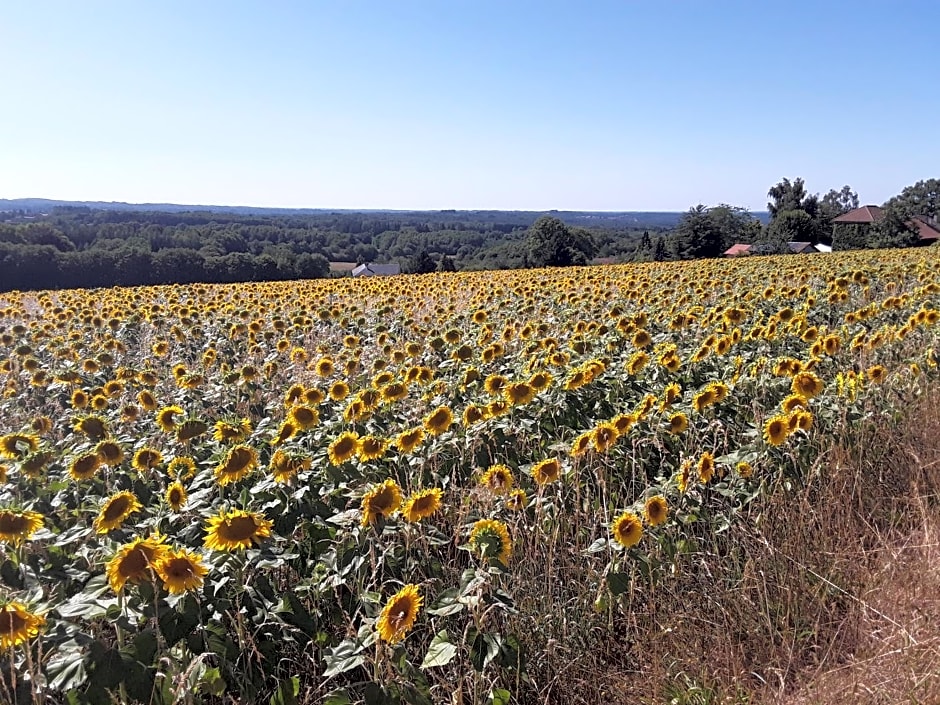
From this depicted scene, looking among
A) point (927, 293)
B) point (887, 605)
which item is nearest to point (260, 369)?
point (887, 605)

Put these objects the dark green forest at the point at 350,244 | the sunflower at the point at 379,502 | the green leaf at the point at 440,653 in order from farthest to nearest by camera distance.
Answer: the dark green forest at the point at 350,244
the sunflower at the point at 379,502
the green leaf at the point at 440,653

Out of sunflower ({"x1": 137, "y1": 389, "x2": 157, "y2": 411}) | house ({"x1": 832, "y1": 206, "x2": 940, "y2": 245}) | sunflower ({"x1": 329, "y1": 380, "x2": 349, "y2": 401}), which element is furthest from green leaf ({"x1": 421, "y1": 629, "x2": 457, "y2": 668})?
house ({"x1": 832, "y1": 206, "x2": 940, "y2": 245})

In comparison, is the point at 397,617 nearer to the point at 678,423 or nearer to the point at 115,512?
the point at 115,512

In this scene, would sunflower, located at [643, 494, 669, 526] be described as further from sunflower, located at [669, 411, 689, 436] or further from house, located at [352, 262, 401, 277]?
house, located at [352, 262, 401, 277]

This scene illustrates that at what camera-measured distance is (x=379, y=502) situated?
2.11 m

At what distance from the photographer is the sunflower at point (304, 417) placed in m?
3.06

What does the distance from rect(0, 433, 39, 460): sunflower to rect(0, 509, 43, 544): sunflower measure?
3.15 feet

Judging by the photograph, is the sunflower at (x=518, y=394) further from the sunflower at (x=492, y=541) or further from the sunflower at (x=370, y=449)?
the sunflower at (x=492, y=541)

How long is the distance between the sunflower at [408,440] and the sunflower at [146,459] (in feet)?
3.18

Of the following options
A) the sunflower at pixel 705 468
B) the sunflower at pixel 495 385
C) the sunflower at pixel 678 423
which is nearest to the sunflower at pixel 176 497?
the sunflower at pixel 495 385

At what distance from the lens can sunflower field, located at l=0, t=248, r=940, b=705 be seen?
1755 mm

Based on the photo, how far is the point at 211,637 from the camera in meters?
1.83

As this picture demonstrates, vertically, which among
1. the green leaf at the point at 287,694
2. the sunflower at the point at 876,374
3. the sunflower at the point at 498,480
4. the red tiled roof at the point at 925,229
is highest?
the red tiled roof at the point at 925,229

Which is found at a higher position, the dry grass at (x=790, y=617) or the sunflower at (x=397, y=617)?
the sunflower at (x=397, y=617)
